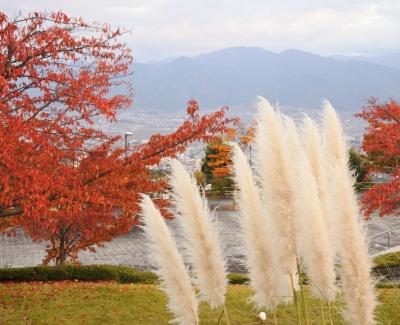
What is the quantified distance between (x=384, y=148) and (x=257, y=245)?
9713 millimetres

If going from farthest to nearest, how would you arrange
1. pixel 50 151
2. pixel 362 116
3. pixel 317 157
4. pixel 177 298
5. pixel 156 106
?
pixel 156 106
pixel 362 116
pixel 50 151
pixel 317 157
pixel 177 298

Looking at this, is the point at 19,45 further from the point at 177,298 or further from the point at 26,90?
the point at 177,298

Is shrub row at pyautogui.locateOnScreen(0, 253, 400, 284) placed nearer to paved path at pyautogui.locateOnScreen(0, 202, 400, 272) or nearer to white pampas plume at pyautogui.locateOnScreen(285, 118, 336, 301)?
paved path at pyautogui.locateOnScreen(0, 202, 400, 272)

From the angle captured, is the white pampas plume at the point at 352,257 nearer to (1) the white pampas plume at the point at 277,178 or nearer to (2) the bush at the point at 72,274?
(1) the white pampas plume at the point at 277,178

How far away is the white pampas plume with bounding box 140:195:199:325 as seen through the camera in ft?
5.74

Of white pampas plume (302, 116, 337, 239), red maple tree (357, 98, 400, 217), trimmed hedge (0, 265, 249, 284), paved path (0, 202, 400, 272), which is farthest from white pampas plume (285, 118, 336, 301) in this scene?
paved path (0, 202, 400, 272)

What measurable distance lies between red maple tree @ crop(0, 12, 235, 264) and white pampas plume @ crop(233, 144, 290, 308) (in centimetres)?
342

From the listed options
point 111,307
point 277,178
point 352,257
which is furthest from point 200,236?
point 111,307

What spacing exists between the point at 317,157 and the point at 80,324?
197 inches

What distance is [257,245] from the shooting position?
6.03 ft

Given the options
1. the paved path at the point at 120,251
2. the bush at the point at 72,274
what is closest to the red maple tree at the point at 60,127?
the bush at the point at 72,274

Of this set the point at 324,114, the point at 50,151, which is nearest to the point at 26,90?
the point at 50,151

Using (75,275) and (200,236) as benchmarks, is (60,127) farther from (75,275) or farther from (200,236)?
(200,236)

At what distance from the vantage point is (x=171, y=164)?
184 cm
